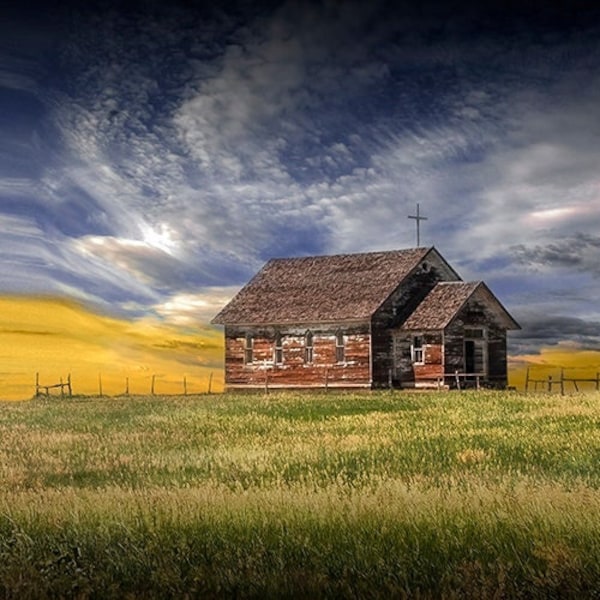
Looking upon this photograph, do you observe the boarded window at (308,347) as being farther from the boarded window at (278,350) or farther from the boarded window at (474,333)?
the boarded window at (474,333)

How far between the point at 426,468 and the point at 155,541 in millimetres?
7918

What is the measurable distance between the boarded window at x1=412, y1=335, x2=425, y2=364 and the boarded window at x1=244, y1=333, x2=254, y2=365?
9.80 meters

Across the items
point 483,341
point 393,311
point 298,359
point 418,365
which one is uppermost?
point 393,311

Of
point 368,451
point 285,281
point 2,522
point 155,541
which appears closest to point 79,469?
point 368,451

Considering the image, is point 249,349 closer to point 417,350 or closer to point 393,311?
point 393,311

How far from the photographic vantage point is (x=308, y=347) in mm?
51875

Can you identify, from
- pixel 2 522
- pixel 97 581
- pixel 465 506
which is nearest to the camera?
pixel 97 581

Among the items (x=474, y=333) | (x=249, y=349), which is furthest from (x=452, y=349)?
(x=249, y=349)

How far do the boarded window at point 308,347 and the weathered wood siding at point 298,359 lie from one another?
0.13m

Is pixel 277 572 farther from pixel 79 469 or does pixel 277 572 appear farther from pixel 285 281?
pixel 285 281

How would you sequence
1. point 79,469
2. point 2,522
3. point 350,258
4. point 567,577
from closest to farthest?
1. point 567,577
2. point 2,522
3. point 79,469
4. point 350,258

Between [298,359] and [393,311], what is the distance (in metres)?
6.04

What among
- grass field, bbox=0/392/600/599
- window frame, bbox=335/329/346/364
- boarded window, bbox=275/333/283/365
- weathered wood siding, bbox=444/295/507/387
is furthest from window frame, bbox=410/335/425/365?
grass field, bbox=0/392/600/599

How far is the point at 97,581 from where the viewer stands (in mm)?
8461
